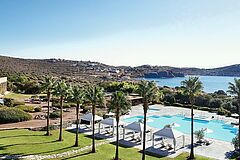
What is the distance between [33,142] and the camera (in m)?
29.3

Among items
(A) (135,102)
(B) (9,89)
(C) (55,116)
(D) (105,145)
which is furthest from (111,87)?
(D) (105,145)

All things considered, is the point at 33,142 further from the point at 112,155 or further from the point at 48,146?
the point at 112,155

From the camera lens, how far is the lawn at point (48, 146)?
25.5 metres

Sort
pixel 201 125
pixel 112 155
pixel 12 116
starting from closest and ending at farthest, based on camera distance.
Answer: pixel 112 155 → pixel 12 116 → pixel 201 125

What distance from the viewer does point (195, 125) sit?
40812 mm

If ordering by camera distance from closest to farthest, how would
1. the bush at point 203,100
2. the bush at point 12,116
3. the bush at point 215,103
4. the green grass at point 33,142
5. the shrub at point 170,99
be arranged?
the green grass at point 33,142, the bush at point 12,116, the bush at point 215,103, the bush at point 203,100, the shrub at point 170,99

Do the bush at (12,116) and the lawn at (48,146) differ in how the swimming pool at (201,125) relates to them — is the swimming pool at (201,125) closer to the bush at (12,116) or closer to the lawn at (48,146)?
the lawn at (48,146)

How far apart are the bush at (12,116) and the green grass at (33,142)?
5091 millimetres

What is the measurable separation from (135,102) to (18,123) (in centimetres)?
2423

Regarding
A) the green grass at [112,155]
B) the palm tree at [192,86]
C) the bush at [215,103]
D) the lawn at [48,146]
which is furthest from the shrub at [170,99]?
the palm tree at [192,86]

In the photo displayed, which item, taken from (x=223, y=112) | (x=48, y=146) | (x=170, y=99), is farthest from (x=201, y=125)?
(x=48, y=146)

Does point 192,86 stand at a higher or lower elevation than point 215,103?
higher

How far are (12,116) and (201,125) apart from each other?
26.4 m

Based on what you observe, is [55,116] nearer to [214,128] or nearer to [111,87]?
[214,128]
